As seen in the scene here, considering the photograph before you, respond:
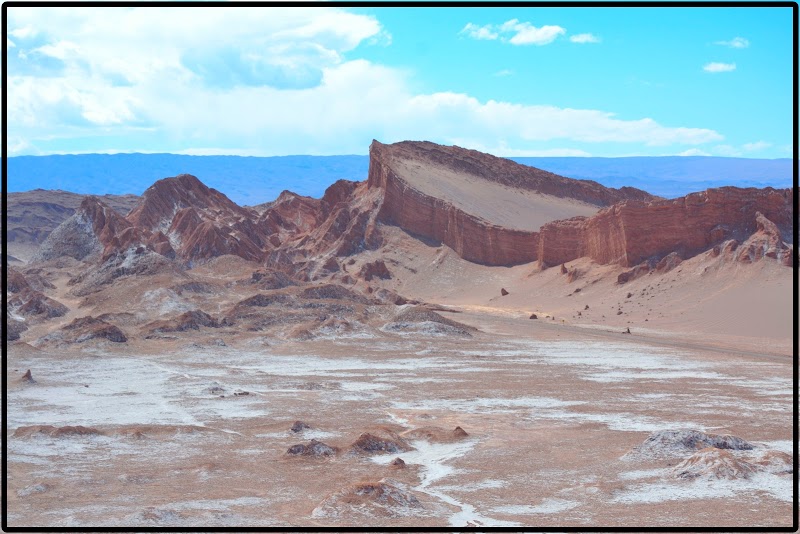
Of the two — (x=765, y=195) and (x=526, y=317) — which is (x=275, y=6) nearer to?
(x=526, y=317)

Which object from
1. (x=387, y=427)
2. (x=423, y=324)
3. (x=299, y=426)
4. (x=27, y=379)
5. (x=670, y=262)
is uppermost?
(x=670, y=262)

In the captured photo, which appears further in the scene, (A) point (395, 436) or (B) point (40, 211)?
(B) point (40, 211)

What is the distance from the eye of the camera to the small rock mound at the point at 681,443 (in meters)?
21.8

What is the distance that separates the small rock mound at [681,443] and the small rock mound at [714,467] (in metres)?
1.50

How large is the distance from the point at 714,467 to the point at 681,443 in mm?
2517

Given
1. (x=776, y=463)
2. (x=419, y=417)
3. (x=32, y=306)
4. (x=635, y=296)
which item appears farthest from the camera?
(x=635, y=296)

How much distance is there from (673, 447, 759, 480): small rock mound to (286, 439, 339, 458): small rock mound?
24.5ft

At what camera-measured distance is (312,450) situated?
74.5 ft

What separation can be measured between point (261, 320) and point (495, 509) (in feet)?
127

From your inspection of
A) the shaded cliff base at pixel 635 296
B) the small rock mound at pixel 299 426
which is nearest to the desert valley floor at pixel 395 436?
the small rock mound at pixel 299 426

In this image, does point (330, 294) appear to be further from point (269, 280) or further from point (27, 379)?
point (27, 379)

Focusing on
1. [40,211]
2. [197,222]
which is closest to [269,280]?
[197,222]

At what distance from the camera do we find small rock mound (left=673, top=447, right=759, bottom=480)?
19.3m

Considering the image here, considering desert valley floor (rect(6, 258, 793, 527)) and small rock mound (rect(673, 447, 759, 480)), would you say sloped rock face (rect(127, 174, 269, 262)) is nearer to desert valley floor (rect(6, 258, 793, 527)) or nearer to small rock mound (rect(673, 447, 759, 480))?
desert valley floor (rect(6, 258, 793, 527))
